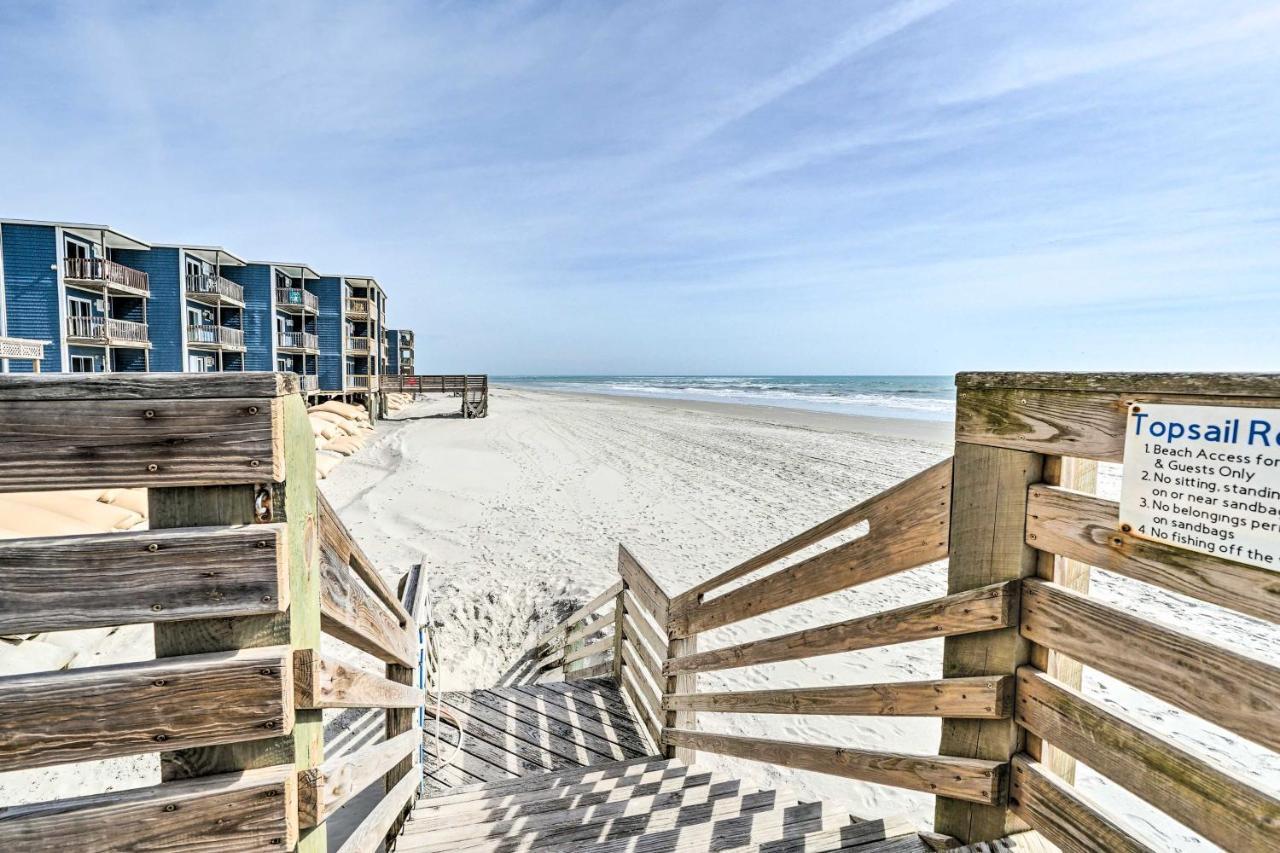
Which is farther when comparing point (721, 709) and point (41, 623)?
point (721, 709)

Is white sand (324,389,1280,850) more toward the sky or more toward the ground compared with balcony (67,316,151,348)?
more toward the ground

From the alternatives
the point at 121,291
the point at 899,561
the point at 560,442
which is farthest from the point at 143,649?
the point at 121,291

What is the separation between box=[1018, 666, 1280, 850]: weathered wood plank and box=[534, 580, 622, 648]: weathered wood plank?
146 inches

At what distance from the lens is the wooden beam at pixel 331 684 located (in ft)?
4.31

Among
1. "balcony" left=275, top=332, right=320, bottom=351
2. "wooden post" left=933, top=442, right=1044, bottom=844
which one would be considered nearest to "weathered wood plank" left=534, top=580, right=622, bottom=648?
"wooden post" left=933, top=442, right=1044, bottom=844

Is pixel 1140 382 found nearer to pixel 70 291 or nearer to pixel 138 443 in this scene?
pixel 138 443

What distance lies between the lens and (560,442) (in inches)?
885

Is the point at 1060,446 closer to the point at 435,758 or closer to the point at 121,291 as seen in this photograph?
the point at 435,758

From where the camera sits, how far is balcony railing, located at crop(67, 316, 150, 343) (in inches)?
904

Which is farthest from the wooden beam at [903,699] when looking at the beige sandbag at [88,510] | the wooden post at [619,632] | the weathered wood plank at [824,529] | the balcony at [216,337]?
the balcony at [216,337]

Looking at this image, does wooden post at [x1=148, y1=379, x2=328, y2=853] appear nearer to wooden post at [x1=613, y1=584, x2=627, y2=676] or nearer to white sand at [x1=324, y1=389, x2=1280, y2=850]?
white sand at [x1=324, y1=389, x2=1280, y2=850]

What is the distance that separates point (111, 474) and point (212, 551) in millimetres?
230

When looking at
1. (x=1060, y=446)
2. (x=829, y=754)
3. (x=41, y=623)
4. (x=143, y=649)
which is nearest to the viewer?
(x=41, y=623)

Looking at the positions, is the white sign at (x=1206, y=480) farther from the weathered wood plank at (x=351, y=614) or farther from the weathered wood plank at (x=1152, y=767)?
the weathered wood plank at (x=351, y=614)
